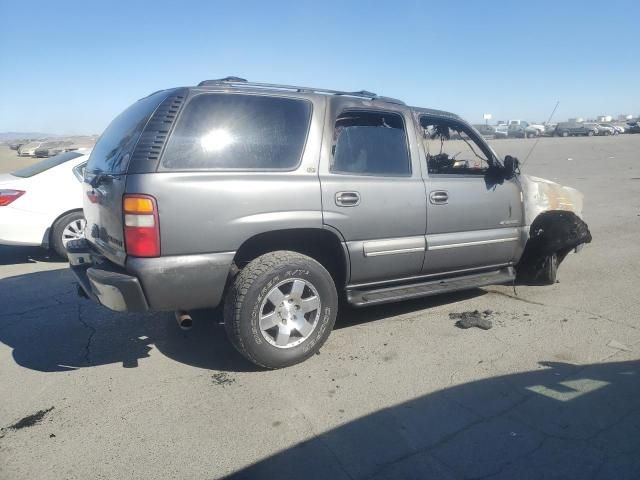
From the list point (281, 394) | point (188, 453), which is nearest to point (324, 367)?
point (281, 394)

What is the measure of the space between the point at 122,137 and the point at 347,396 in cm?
243

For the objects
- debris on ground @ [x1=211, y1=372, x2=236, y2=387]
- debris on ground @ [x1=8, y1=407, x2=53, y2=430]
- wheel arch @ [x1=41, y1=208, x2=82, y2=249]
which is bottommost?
debris on ground @ [x1=8, y1=407, x2=53, y2=430]

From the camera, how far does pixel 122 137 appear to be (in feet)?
12.4

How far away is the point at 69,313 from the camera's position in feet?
16.4

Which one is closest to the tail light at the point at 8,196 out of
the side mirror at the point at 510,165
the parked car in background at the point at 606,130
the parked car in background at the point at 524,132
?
the side mirror at the point at 510,165

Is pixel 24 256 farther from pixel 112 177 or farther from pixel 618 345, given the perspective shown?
pixel 618 345

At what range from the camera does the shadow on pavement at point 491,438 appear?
260 cm

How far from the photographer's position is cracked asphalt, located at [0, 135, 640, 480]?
2701 millimetres

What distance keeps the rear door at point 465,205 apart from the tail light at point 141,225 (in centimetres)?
225

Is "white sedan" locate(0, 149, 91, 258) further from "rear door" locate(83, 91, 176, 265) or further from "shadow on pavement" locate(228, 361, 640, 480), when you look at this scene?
"shadow on pavement" locate(228, 361, 640, 480)

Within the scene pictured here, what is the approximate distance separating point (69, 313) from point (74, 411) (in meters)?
2.00

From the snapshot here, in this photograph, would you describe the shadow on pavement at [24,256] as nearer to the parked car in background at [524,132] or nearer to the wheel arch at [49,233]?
the wheel arch at [49,233]

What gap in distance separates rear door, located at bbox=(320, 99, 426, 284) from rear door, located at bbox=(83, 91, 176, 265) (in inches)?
53.0

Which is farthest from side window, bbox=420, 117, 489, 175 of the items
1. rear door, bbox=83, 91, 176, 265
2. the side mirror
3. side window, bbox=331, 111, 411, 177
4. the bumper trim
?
the bumper trim
